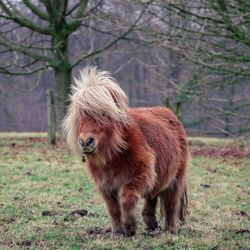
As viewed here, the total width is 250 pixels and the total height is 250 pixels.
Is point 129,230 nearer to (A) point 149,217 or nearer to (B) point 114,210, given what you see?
(B) point 114,210

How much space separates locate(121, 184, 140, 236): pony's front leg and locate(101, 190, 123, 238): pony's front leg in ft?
0.79

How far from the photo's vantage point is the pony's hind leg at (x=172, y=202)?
249 inches

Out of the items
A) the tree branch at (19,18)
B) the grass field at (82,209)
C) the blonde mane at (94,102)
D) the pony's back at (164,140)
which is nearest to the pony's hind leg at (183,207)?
the grass field at (82,209)

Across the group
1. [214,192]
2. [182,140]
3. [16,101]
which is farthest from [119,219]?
[16,101]

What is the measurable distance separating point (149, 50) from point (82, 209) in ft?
47.4

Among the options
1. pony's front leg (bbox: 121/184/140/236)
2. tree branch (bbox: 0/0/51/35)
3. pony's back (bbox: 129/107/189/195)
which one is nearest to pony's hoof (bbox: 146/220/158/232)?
pony's back (bbox: 129/107/189/195)

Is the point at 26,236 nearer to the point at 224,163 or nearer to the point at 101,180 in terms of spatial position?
the point at 101,180

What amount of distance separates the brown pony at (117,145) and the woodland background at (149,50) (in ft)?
11.3

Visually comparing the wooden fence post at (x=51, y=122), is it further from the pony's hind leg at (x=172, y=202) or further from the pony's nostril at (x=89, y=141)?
the pony's nostril at (x=89, y=141)

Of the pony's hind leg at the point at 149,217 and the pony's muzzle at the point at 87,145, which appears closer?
the pony's muzzle at the point at 87,145

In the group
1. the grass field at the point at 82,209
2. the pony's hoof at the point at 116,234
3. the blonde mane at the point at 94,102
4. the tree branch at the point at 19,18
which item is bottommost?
the grass field at the point at 82,209

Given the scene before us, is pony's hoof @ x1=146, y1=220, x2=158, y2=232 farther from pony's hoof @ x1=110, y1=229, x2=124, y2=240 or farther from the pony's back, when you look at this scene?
pony's hoof @ x1=110, y1=229, x2=124, y2=240

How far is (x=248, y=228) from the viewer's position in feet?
21.4

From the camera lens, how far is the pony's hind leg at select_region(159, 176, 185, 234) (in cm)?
632
